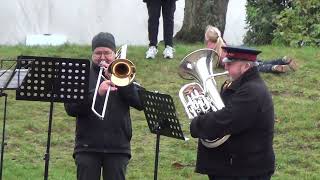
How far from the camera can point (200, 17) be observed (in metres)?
13.3

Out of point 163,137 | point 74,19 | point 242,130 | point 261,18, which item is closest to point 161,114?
point 242,130

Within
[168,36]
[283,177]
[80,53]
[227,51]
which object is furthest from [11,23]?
[227,51]

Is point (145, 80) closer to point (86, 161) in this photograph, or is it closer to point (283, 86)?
point (283, 86)

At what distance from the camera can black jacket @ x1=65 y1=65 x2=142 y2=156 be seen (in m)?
5.81

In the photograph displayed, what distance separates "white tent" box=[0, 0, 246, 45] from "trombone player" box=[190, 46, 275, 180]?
39.5ft

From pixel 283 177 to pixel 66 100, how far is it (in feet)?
9.76

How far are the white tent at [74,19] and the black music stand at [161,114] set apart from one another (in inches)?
459

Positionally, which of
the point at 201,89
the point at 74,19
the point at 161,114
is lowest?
the point at 74,19

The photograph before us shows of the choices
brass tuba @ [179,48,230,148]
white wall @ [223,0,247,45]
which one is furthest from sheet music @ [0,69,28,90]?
white wall @ [223,0,247,45]

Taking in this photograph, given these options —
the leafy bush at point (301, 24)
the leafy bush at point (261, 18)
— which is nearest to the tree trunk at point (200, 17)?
the leafy bush at point (301, 24)

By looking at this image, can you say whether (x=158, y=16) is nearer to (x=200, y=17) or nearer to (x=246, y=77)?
(x=200, y=17)

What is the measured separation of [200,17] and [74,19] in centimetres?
521

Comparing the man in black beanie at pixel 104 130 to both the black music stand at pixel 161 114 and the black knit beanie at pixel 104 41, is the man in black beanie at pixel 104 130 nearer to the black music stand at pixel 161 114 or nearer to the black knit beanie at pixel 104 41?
the black knit beanie at pixel 104 41

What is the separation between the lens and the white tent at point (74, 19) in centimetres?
1733
